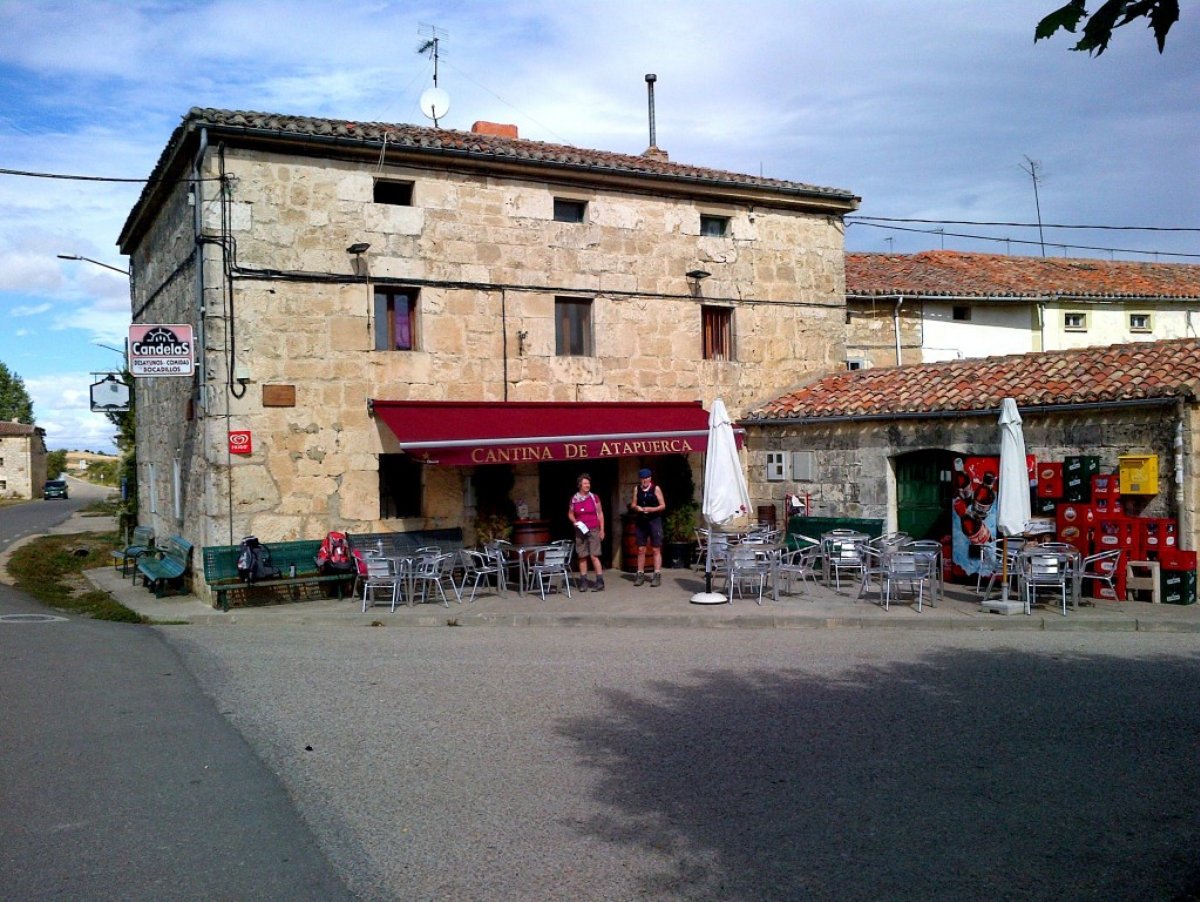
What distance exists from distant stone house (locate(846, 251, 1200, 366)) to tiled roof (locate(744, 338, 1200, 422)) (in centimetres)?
651

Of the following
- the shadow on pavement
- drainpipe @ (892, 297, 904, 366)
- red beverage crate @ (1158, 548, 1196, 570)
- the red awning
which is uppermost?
drainpipe @ (892, 297, 904, 366)

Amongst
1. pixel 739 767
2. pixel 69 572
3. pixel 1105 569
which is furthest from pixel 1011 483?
pixel 69 572

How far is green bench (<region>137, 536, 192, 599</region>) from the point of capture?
14.6 meters

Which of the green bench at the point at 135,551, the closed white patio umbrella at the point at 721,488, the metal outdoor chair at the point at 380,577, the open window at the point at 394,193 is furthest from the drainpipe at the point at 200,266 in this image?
the closed white patio umbrella at the point at 721,488

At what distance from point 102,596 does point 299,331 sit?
17.2 feet

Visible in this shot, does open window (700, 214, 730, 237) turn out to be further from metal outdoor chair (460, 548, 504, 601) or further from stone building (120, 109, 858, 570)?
metal outdoor chair (460, 548, 504, 601)

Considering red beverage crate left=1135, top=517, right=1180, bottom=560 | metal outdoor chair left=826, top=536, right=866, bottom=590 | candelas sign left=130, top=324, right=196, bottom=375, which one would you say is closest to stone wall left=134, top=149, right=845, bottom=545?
candelas sign left=130, top=324, right=196, bottom=375

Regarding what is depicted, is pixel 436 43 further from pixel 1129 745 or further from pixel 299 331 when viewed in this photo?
pixel 1129 745

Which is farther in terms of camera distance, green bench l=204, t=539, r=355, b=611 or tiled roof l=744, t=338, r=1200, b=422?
green bench l=204, t=539, r=355, b=611

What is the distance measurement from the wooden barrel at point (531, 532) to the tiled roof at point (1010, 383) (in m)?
4.62

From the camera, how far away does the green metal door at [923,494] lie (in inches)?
591

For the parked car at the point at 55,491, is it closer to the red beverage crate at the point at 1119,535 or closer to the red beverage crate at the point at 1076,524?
the red beverage crate at the point at 1076,524

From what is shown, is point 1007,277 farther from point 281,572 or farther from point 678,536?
A: point 281,572

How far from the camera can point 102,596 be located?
607 inches
